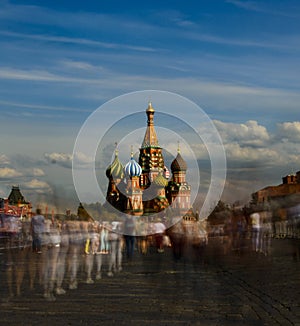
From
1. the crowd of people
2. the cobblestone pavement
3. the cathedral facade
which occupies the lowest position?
the cobblestone pavement

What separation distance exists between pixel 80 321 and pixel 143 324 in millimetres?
781

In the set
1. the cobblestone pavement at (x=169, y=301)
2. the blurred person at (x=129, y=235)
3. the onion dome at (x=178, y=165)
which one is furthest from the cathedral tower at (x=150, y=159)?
the cobblestone pavement at (x=169, y=301)

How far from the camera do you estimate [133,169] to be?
114m

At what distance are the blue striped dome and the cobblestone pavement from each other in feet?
321

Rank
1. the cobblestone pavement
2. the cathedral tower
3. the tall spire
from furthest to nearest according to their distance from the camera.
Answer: the tall spire, the cathedral tower, the cobblestone pavement

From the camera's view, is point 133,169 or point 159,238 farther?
point 133,169

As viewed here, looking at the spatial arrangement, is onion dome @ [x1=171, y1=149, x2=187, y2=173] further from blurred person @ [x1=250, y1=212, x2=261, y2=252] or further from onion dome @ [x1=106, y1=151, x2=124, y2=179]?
blurred person @ [x1=250, y1=212, x2=261, y2=252]

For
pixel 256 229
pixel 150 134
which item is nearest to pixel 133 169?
pixel 150 134

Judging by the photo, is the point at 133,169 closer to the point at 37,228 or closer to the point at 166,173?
the point at 166,173

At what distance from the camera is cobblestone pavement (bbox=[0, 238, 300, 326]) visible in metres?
8.44

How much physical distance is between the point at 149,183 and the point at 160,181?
1.90 meters

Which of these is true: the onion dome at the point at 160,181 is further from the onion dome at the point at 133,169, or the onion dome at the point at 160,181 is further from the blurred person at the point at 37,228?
the blurred person at the point at 37,228

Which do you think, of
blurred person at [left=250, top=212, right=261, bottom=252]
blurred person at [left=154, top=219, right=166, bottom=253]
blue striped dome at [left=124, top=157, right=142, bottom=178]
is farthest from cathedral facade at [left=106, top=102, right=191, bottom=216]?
blurred person at [left=250, top=212, right=261, bottom=252]

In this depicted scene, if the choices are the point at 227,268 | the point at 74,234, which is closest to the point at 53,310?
the point at 227,268
